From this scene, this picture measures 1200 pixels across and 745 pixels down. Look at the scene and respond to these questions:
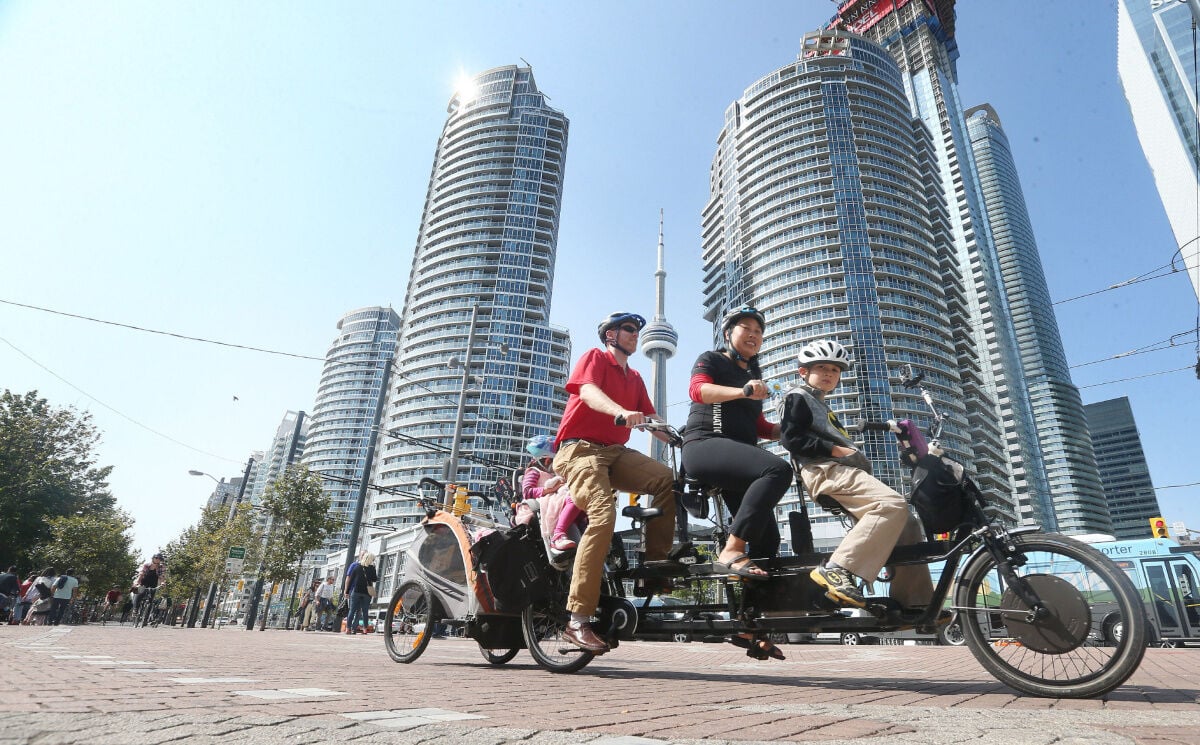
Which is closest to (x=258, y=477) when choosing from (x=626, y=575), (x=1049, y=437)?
(x=626, y=575)

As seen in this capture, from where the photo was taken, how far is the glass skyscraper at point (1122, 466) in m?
173

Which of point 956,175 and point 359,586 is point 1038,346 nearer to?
point 956,175

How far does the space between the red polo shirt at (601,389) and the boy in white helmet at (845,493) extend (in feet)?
3.83

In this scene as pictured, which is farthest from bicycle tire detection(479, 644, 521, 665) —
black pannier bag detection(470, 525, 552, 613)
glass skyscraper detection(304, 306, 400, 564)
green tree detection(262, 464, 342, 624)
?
glass skyscraper detection(304, 306, 400, 564)

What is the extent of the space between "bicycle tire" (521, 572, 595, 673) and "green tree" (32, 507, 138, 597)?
34.9m

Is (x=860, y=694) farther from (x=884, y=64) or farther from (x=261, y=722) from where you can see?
(x=884, y=64)

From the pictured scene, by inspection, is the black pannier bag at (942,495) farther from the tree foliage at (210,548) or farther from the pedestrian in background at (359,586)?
the tree foliage at (210,548)

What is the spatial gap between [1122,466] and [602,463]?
234 meters

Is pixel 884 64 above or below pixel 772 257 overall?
above

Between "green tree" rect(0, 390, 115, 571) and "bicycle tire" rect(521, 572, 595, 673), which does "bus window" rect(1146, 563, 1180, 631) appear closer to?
"bicycle tire" rect(521, 572, 595, 673)

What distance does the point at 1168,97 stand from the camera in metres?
61.4

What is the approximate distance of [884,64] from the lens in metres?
116

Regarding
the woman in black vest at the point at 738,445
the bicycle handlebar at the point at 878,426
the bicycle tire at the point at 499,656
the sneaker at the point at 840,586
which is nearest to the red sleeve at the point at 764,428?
the woman in black vest at the point at 738,445

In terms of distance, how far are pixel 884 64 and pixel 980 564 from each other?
138366 mm
